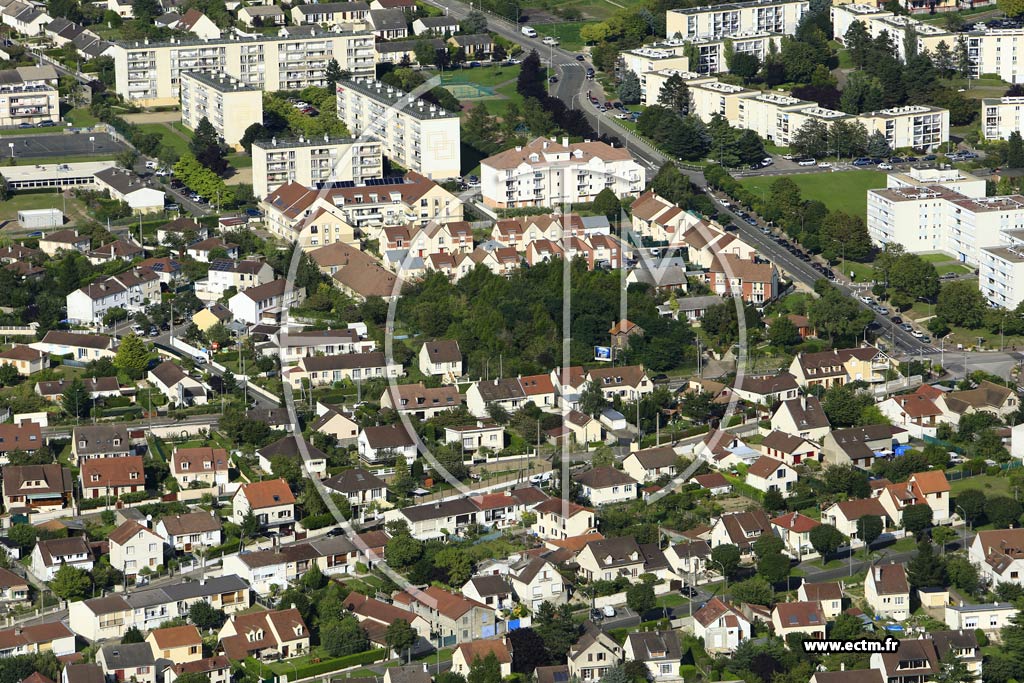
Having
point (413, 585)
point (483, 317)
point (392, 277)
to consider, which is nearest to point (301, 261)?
point (392, 277)

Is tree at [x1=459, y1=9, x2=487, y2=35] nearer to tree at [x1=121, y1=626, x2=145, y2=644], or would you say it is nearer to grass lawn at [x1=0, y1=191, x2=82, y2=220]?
grass lawn at [x1=0, y1=191, x2=82, y2=220]

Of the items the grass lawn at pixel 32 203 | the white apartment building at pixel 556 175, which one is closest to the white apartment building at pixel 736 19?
the white apartment building at pixel 556 175

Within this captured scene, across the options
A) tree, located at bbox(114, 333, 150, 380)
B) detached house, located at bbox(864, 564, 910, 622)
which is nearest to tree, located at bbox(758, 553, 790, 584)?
detached house, located at bbox(864, 564, 910, 622)

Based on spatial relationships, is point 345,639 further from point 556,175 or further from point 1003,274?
point 556,175

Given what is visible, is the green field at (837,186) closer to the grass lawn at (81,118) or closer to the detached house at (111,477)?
the grass lawn at (81,118)

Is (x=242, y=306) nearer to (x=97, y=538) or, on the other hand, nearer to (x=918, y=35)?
(x=97, y=538)

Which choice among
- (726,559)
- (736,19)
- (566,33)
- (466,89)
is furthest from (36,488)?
(736,19)
